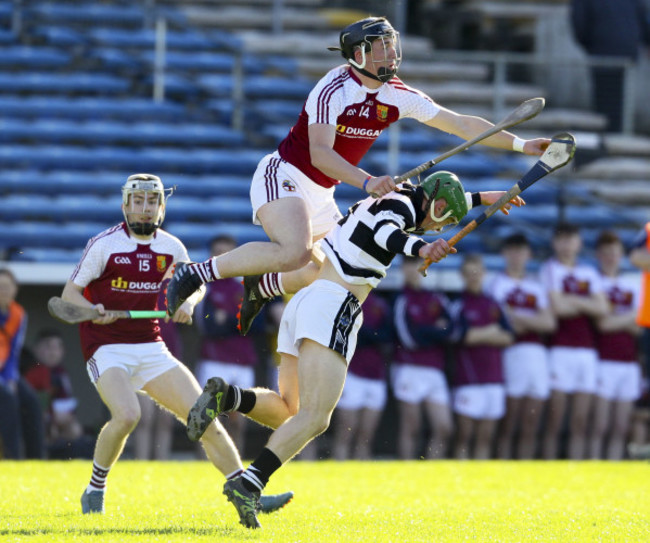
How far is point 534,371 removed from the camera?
39.5 feet

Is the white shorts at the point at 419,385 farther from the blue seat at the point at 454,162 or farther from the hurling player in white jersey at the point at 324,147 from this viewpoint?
the hurling player in white jersey at the point at 324,147

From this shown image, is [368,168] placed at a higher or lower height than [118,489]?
higher

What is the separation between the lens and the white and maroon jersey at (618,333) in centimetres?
1231

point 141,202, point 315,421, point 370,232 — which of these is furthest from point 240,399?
point 141,202

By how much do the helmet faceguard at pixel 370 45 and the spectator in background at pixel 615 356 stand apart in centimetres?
589

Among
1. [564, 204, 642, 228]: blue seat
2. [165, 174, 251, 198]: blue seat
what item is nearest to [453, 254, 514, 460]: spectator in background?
[564, 204, 642, 228]: blue seat

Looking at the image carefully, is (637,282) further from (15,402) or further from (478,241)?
(15,402)

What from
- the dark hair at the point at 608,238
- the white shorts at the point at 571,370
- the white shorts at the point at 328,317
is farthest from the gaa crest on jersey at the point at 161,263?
the dark hair at the point at 608,238

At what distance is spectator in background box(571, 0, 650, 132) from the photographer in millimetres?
14984

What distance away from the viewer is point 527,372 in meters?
12.0

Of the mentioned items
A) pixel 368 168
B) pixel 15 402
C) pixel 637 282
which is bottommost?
pixel 15 402

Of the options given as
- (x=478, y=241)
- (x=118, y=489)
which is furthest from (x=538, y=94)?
(x=118, y=489)

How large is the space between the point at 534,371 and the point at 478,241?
2015 millimetres

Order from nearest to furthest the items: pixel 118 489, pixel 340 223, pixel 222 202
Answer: pixel 340 223, pixel 118 489, pixel 222 202
